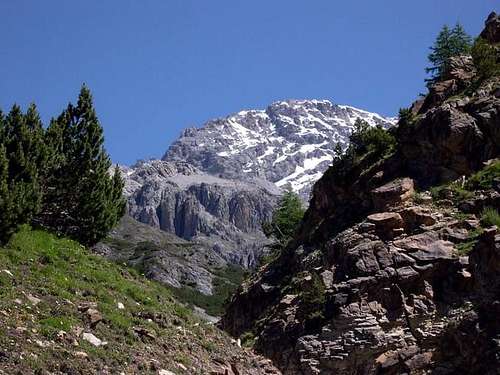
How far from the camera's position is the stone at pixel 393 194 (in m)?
30.7

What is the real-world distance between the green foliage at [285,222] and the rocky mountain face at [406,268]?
2054cm

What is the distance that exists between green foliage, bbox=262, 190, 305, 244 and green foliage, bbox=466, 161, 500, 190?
95.8 ft

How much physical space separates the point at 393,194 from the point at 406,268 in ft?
19.2

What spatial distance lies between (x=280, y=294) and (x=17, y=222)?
55.7 ft

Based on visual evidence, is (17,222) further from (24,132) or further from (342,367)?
(342,367)

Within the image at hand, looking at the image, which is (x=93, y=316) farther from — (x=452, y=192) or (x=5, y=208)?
(x=452, y=192)

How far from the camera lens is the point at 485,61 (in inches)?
1400

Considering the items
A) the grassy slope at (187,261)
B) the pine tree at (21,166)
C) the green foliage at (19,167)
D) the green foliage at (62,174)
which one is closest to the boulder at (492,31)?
the green foliage at (62,174)

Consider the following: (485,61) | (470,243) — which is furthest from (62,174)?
(485,61)

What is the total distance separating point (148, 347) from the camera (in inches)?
698

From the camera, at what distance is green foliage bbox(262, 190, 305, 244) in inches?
2309

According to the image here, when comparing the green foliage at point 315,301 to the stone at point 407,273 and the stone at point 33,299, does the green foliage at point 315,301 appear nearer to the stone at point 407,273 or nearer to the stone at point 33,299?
the stone at point 407,273

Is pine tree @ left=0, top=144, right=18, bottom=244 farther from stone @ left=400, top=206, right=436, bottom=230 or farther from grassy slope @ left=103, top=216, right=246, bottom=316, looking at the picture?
grassy slope @ left=103, top=216, right=246, bottom=316

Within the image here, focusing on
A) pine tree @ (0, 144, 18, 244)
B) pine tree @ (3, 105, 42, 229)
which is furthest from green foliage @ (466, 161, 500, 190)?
pine tree @ (0, 144, 18, 244)
